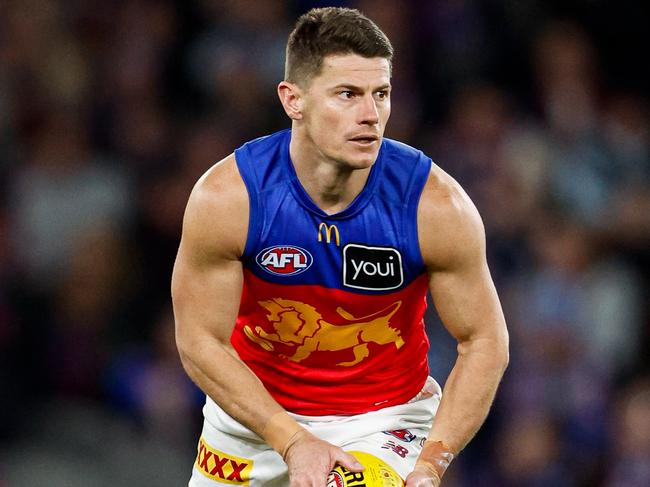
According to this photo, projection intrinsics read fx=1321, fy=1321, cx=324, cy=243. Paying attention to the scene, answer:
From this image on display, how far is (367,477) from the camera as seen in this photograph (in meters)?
4.32

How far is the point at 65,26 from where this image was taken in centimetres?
981

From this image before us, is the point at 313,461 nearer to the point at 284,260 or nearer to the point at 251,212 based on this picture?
the point at 284,260

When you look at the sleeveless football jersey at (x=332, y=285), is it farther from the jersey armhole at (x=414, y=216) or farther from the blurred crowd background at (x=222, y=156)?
the blurred crowd background at (x=222, y=156)

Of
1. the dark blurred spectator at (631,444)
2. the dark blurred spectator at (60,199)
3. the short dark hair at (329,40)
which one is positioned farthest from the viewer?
the dark blurred spectator at (60,199)

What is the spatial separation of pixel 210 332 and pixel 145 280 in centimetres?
393

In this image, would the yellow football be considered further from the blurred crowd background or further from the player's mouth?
the blurred crowd background

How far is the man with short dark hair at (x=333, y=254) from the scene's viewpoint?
4.42 meters

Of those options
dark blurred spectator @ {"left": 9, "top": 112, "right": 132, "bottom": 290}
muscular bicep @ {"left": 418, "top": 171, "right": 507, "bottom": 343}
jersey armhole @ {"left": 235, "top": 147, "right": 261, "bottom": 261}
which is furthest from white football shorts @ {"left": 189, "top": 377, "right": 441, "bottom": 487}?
dark blurred spectator @ {"left": 9, "top": 112, "right": 132, "bottom": 290}

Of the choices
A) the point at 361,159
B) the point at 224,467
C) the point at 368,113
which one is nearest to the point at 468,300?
the point at 361,159

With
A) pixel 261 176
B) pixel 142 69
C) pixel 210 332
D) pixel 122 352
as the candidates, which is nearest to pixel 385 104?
pixel 261 176

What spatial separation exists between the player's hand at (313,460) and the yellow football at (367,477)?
18mm

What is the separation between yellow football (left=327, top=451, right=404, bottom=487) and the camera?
4293 mm

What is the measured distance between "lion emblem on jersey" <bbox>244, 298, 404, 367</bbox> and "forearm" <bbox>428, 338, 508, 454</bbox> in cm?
32

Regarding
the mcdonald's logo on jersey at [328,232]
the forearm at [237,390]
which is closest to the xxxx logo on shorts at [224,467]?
the forearm at [237,390]
